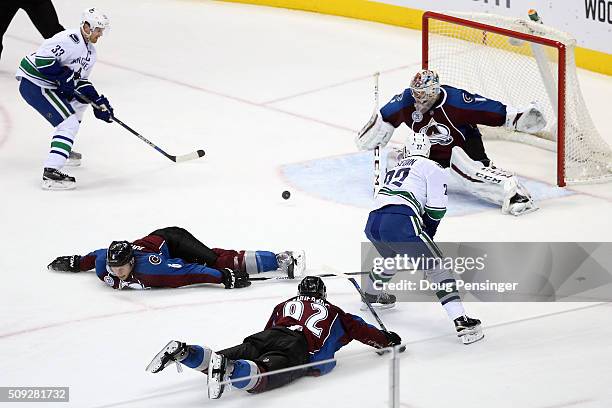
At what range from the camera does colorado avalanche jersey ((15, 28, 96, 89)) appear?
7.60 metres

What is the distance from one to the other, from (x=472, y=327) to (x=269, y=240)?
5.74 feet

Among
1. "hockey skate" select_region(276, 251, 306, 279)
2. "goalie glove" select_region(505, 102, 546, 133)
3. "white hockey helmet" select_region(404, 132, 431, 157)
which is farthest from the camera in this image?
"goalie glove" select_region(505, 102, 546, 133)

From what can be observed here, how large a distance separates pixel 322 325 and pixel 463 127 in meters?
2.34

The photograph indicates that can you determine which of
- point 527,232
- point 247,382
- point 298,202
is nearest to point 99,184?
point 298,202

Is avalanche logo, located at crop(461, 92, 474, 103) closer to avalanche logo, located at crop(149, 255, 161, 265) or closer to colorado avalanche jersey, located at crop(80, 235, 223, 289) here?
colorado avalanche jersey, located at crop(80, 235, 223, 289)

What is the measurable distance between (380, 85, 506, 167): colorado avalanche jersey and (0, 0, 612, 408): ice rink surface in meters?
0.41

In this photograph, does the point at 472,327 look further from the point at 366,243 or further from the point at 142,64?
the point at 142,64

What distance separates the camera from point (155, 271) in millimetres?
6027

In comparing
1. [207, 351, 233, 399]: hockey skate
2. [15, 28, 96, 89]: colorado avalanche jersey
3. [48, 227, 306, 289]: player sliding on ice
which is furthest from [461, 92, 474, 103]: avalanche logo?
[207, 351, 233, 399]: hockey skate

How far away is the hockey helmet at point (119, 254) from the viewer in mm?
5895

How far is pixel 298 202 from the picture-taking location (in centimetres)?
740

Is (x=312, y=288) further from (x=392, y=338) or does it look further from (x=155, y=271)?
(x=155, y=271)

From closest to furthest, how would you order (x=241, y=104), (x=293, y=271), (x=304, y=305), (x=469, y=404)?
(x=469, y=404) < (x=304, y=305) < (x=293, y=271) < (x=241, y=104)

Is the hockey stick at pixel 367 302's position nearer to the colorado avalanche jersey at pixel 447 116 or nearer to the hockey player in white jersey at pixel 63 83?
the colorado avalanche jersey at pixel 447 116
